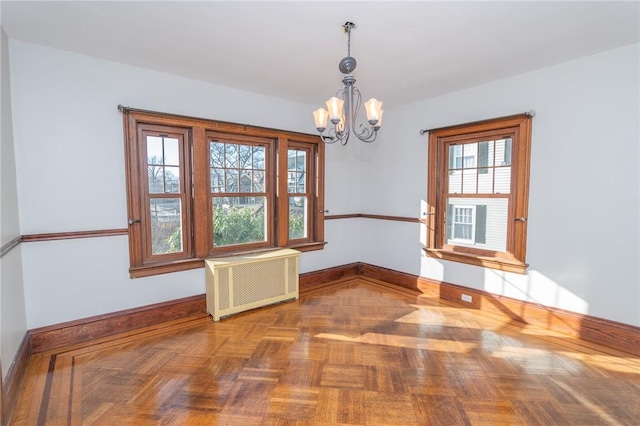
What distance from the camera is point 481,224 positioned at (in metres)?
3.69

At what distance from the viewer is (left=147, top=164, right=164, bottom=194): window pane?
320 centimetres

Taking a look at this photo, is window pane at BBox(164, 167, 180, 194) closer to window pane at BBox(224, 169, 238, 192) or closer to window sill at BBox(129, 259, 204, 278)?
window pane at BBox(224, 169, 238, 192)

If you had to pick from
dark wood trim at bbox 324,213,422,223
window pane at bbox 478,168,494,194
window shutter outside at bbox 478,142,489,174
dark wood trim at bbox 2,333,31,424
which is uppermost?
window shutter outside at bbox 478,142,489,174

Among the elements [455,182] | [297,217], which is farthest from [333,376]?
[455,182]

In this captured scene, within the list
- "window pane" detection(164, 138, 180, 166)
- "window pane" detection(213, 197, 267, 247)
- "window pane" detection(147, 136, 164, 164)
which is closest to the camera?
"window pane" detection(147, 136, 164, 164)

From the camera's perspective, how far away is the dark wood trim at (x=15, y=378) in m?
1.87

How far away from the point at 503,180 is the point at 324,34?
8.05ft

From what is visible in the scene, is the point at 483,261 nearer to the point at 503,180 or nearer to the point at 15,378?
the point at 503,180

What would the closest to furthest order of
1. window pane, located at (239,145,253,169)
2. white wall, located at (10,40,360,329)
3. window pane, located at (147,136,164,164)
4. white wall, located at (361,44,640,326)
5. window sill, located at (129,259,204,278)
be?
white wall, located at (10,40,360,329) → white wall, located at (361,44,640,326) → window sill, located at (129,259,204,278) → window pane, located at (147,136,164,164) → window pane, located at (239,145,253,169)

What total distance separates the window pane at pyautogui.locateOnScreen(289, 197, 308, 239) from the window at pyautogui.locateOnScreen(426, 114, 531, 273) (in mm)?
1679

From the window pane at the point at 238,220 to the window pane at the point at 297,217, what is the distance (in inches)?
15.7

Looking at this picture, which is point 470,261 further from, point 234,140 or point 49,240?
point 49,240

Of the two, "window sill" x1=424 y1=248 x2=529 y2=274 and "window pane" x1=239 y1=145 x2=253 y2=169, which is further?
"window pane" x1=239 y1=145 x2=253 y2=169

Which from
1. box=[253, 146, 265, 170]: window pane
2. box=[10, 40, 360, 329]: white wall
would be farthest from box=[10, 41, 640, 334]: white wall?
box=[253, 146, 265, 170]: window pane
